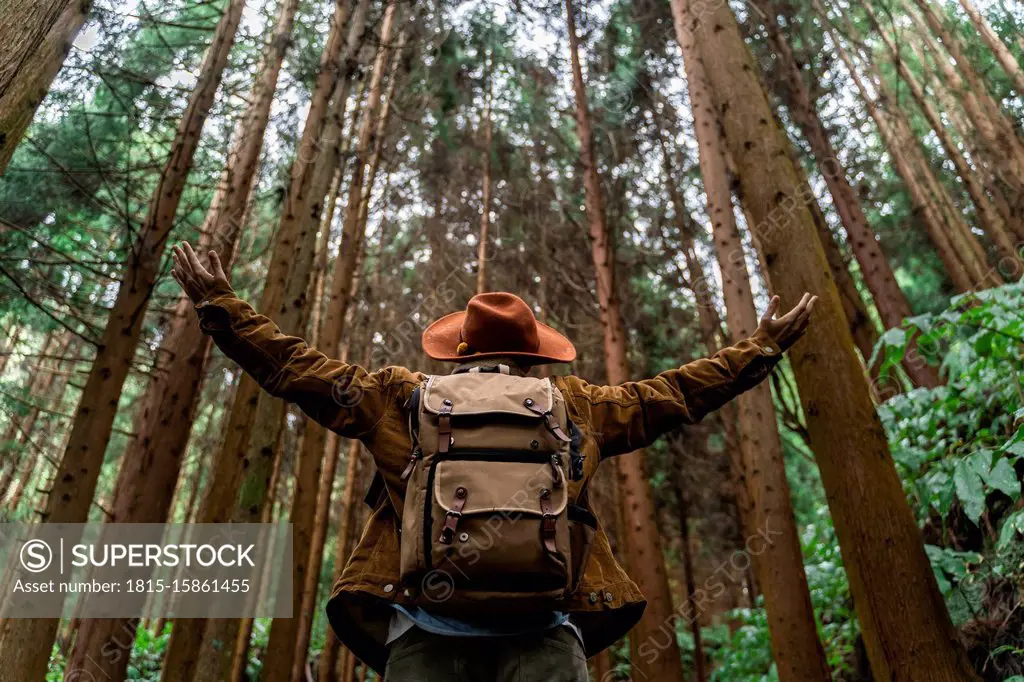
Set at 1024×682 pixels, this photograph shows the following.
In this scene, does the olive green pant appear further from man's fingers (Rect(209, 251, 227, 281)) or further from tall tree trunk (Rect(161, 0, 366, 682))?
tall tree trunk (Rect(161, 0, 366, 682))

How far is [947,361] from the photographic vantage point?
402 cm

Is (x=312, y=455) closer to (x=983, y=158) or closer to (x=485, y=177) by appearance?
(x=485, y=177)

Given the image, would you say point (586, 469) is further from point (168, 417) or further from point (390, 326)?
point (390, 326)

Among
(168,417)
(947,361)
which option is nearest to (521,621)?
(947,361)

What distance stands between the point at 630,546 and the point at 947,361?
5.25 meters

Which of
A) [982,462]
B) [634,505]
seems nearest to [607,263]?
[634,505]

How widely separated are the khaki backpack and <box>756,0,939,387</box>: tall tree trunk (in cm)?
881

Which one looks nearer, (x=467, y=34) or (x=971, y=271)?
(x=971, y=271)

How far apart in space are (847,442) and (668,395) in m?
1.42

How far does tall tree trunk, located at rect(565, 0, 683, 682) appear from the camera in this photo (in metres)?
7.83

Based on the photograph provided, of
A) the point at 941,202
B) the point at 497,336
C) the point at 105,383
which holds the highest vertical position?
the point at 941,202

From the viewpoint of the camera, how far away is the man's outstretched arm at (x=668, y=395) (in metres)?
2.42

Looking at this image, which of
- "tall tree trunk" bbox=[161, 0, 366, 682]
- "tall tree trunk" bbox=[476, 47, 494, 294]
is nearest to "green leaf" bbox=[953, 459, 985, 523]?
"tall tree trunk" bbox=[161, 0, 366, 682]

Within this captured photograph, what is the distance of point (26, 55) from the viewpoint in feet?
10.4
